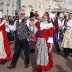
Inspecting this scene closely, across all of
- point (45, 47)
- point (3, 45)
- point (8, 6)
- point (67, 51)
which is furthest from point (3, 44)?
point (8, 6)

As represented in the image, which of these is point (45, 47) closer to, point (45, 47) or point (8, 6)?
point (45, 47)

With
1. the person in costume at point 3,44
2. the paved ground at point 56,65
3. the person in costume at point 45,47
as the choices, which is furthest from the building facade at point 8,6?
the person in costume at point 45,47

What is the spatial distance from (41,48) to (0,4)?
273ft

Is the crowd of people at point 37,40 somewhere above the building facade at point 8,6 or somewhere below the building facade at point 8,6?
above

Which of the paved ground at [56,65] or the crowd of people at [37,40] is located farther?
the paved ground at [56,65]

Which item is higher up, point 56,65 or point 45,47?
point 45,47

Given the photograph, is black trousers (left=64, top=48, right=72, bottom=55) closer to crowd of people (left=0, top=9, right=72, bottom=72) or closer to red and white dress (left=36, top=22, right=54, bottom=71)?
crowd of people (left=0, top=9, right=72, bottom=72)

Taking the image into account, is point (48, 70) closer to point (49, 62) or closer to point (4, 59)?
point (49, 62)

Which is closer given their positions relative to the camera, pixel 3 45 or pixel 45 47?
pixel 45 47

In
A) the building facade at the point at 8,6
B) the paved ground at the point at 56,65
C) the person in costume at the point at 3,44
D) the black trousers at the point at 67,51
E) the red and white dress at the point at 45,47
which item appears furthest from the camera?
the building facade at the point at 8,6

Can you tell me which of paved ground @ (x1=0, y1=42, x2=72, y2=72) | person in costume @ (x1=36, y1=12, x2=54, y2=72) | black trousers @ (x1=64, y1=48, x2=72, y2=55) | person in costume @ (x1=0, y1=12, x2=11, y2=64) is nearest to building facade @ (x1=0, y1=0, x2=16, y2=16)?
black trousers @ (x1=64, y1=48, x2=72, y2=55)

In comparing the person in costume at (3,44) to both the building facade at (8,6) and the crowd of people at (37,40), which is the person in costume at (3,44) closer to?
the crowd of people at (37,40)

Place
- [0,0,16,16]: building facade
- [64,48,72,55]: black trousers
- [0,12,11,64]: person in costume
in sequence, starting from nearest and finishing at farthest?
1. [0,12,11,64]: person in costume
2. [64,48,72,55]: black trousers
3. [0,0,16,16]: building facade

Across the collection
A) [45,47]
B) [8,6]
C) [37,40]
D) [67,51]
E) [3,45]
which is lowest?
[8,6]
